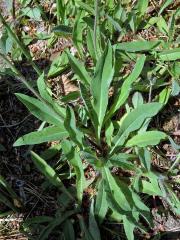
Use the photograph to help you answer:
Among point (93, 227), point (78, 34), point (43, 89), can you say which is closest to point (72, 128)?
point (43, 89)

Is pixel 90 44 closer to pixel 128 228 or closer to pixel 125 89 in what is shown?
pixel 125 89

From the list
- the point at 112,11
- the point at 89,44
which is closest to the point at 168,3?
the point at 112,11

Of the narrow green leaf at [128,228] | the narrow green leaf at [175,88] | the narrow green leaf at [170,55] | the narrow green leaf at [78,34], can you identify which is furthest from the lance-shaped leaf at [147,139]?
the narrow green leaf at [78,34]

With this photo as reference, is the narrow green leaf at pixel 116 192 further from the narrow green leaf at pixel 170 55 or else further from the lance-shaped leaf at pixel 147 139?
the narrow green leaf at pixel 170 55

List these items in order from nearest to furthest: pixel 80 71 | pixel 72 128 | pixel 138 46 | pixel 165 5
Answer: pixel 72 128 → pixel 80 71 → pixel 138 46 → pixel 165 5

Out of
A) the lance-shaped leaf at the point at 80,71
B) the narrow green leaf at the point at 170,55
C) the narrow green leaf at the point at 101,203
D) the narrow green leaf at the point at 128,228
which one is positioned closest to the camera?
the narrow green leaf at the point at 128,228

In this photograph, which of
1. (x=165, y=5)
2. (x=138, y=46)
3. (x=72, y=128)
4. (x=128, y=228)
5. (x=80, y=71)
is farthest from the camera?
(x=165, y=5)

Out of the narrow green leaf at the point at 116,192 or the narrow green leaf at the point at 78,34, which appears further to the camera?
the narrow green leaf at the point at 78,34
